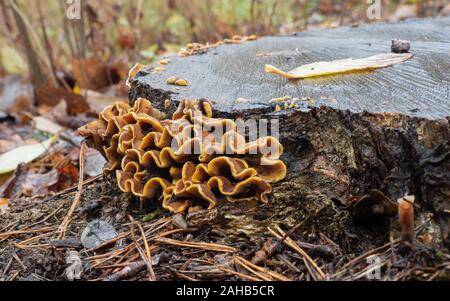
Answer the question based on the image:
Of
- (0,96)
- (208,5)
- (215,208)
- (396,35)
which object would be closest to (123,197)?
(215,208)

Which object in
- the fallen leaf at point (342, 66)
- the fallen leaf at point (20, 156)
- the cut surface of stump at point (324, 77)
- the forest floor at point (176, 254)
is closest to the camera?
the forest floor at point (176, 254)

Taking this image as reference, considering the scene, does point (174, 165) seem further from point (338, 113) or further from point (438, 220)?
point (438, 220)

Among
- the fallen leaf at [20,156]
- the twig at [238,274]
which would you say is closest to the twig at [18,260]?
the twig at [238,274]

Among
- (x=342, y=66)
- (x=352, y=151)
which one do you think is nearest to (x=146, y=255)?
(x=352, y=151)

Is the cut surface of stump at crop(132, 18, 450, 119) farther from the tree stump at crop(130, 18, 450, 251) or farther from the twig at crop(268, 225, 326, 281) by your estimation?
the twig at crop(268, 225, 326, 281)

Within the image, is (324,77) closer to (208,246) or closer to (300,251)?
(300,251)

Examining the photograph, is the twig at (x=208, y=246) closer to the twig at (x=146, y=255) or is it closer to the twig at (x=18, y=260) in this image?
the twig at (x=146, y=255)
